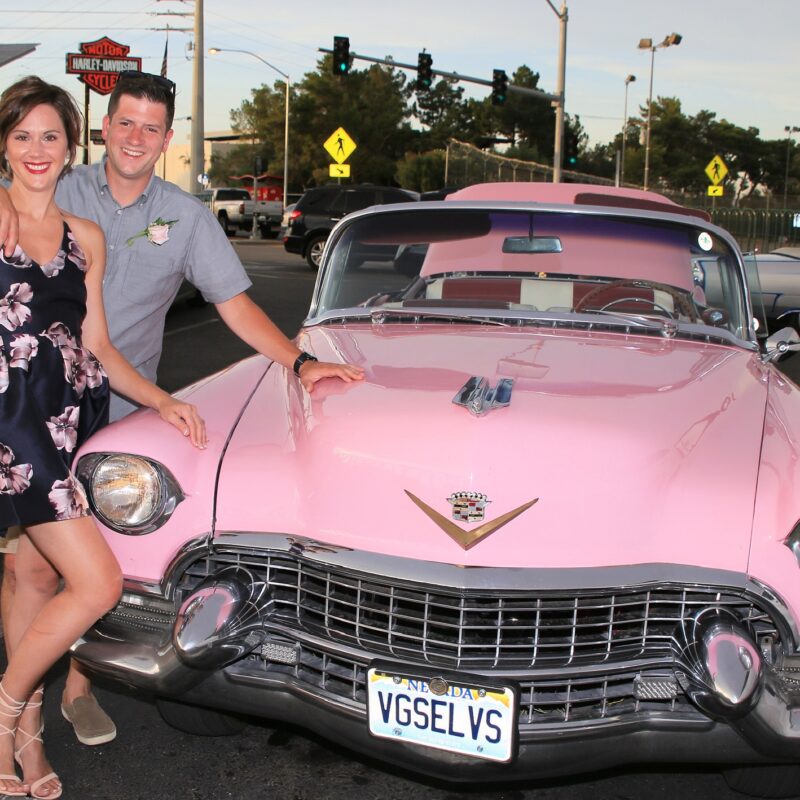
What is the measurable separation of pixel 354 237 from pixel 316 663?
7.47ft

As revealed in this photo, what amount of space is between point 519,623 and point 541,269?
7.40 ft

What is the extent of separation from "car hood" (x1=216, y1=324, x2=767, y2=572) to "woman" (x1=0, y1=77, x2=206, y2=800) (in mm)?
330

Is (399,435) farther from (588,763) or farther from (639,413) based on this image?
A: (588,763)

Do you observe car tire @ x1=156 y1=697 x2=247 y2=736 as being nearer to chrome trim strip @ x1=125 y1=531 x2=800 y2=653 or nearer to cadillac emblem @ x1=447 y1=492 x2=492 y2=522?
chrome trim strip @ x1=125 y1=531 x2=800 y2=653

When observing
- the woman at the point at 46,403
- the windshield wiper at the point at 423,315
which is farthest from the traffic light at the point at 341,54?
the woman at the point at 46,403

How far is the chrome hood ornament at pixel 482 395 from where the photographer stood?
8.81ft

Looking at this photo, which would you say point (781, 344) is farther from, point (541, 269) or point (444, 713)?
point (444, 713)

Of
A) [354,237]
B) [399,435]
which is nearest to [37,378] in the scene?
[399,435]

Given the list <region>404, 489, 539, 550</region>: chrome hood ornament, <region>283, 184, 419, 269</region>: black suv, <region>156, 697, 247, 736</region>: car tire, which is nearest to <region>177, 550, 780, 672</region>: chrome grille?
<region>404, 489, 539, 550</region>: chrome hood ornament

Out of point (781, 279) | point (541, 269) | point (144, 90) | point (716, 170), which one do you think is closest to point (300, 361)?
point (144, 90)

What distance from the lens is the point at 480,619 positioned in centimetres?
243

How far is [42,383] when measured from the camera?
2600mm

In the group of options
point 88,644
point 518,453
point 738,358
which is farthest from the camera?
point 738,358

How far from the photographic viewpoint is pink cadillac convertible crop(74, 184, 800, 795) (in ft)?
7.70
